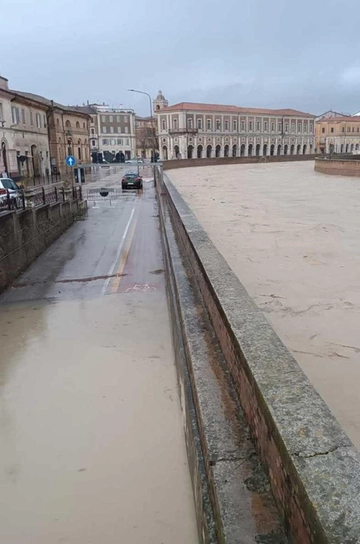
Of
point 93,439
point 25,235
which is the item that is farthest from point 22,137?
point 93,439

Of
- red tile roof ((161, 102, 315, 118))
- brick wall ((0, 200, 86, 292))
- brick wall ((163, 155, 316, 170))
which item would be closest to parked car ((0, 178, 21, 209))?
brick wall ((0, 200, 86, 292))

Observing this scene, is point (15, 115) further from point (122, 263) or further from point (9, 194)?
point (122, 263)

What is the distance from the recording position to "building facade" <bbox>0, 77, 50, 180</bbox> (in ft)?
141

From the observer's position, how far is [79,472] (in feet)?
15.8

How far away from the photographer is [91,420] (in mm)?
5844

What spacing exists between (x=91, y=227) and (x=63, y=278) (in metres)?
9.53

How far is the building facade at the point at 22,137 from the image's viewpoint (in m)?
43.0

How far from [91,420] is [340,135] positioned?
136206 mm

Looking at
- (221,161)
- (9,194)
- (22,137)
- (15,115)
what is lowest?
(9,194)

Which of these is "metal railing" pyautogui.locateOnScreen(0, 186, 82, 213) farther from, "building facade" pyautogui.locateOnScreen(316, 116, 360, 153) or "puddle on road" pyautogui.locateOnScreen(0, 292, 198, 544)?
"building facade" pyautogui.locateOnScreen(316, 116, 360, 153)

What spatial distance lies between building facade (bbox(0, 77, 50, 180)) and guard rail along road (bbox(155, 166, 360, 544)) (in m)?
40.3

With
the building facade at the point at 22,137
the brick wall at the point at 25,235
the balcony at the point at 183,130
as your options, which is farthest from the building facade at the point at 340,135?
the brick wall at the point at 25,235

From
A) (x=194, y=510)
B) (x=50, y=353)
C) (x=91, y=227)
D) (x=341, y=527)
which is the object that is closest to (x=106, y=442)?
(x=194, y=510)

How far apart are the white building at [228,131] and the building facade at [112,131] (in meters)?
25.0
